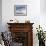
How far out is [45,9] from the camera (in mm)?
6121

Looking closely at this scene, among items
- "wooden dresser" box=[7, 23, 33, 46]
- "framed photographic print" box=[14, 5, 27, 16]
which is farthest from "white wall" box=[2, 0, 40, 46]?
"wooden dresser" box=[7, 23, 33, 46]

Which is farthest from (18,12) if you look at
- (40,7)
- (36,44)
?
(36,44)

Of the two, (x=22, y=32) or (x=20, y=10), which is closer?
(x=22, y=32)

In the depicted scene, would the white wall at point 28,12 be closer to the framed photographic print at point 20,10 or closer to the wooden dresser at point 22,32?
the framed photographic print at point 20,10

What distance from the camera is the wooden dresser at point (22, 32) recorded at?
5.57 metres

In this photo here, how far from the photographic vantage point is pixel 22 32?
5.65 metres

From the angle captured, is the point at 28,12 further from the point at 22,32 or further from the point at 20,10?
the point at 22,32

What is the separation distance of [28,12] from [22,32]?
848 millimetres

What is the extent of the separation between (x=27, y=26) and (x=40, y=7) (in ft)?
3.70

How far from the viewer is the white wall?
5.73 meters

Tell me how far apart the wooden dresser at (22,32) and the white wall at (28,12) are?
0.77 ft

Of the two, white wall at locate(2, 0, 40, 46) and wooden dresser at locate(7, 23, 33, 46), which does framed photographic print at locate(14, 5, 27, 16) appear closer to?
white wall at locate(2, 0, 40, 46)

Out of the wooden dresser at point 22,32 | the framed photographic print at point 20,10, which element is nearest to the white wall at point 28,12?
the framed photographic print at point 20,10

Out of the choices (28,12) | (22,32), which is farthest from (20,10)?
(22,32)
